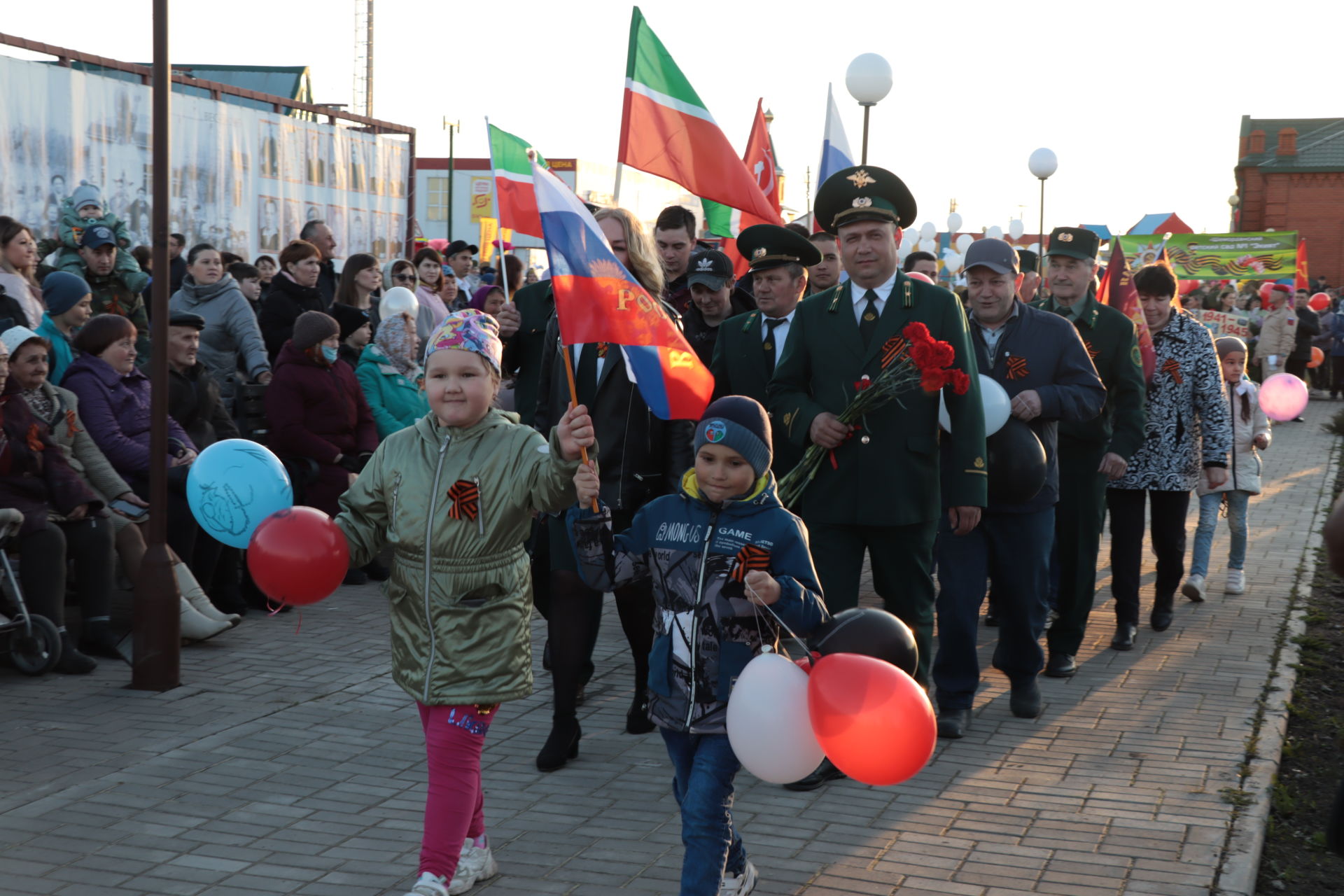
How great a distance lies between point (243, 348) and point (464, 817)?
6792mm

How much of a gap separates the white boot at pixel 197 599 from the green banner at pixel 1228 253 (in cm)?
3627

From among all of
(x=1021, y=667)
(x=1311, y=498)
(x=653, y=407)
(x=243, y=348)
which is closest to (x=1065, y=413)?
(x=1021, y=667)

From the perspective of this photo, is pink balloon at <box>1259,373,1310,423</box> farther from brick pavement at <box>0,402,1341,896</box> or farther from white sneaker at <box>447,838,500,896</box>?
white sneaker at <box>447,838,500,896</box>

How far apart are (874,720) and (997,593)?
345 centimetres

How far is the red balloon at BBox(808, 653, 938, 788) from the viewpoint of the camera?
3.38 m

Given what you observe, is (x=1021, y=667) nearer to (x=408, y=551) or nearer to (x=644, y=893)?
(x=644, y=893)

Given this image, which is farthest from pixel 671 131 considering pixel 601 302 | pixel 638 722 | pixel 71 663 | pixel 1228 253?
pixel 1228 253

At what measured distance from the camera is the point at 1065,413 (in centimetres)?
655

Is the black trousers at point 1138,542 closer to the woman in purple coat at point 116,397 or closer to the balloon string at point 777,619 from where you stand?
the balloon string at point 777,619

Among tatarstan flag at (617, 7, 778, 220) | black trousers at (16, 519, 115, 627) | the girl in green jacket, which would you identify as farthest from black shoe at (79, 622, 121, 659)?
tatarstan flag at (617, 7, 778, 220)

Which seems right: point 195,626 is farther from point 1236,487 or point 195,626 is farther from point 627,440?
point 1236,487

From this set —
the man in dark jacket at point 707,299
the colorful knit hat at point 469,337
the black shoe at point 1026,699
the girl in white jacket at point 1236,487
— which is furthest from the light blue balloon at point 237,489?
the girl in white jacket at point 1236,487

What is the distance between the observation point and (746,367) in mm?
6832

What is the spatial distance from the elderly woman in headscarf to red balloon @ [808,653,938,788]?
7.04 metres
